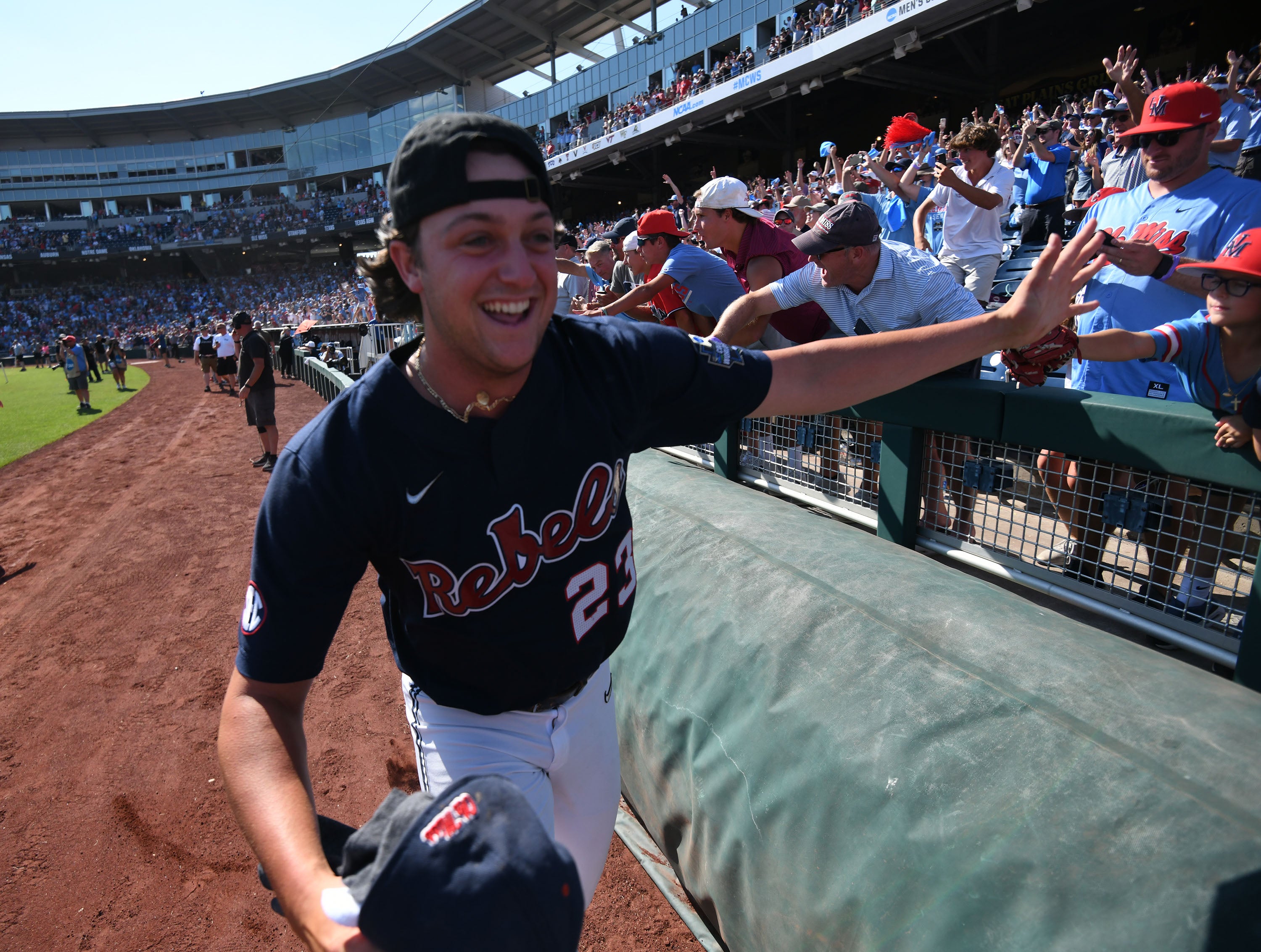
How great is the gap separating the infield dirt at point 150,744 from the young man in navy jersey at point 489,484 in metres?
0.18

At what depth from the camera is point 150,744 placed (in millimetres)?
3791

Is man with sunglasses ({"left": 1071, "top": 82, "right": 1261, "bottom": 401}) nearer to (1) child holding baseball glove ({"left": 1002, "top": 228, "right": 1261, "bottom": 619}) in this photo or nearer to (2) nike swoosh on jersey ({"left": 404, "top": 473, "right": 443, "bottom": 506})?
(1) child holding baseball glove ({"left": 1002, "top": 228, "right": 1261, "bottom": 619})

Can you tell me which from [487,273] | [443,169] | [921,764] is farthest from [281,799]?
[921,764]

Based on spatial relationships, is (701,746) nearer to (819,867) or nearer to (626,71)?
(819,867)

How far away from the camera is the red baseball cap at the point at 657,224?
15.8 ft

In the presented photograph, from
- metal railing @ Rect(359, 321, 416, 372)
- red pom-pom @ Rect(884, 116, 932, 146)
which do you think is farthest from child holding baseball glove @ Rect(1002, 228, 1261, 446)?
metal railing @ Rect(359, 321, 416, 372)

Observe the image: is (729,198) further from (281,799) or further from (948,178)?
(281,799)

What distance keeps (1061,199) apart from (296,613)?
30.0 ft

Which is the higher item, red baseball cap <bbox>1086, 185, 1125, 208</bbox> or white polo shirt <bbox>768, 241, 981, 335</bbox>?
red baseball cap <bbox>1086, 185, 1125, 208</bbox>

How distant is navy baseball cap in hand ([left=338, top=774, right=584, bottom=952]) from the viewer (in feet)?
2.93

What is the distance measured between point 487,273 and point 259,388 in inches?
385

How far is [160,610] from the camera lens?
5523mm

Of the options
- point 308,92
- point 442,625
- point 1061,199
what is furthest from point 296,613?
point 308,92

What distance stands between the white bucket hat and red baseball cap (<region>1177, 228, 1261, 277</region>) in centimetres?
237
